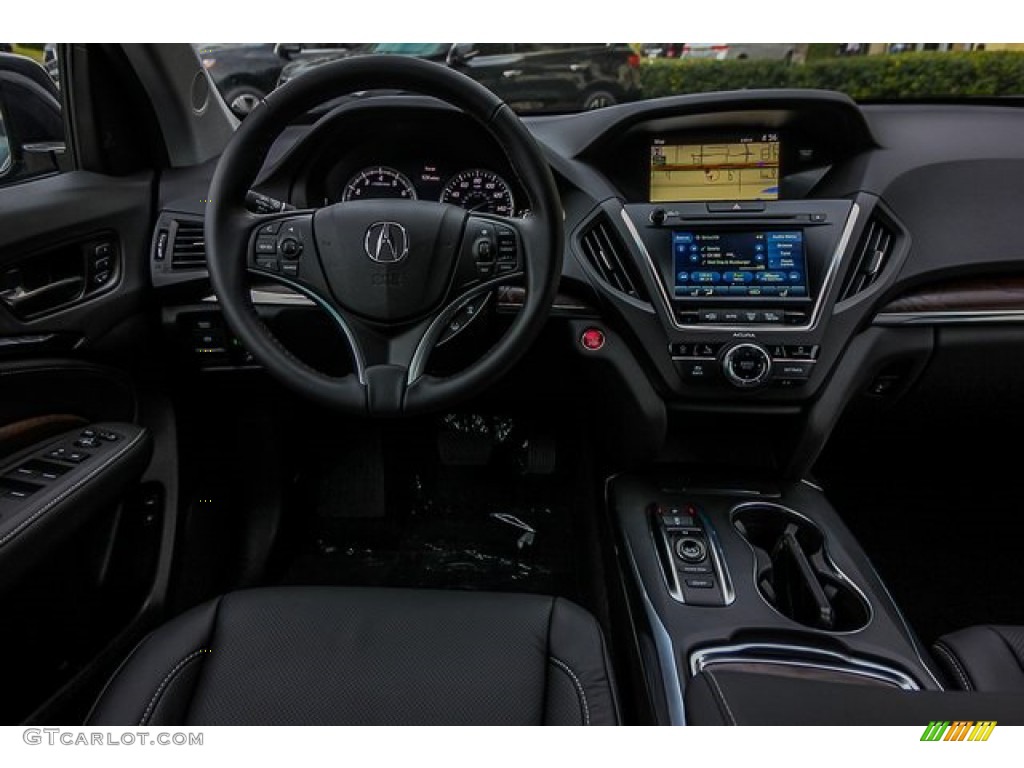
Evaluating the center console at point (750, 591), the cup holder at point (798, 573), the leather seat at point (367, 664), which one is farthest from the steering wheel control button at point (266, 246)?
the cup holder at point (798, 573)

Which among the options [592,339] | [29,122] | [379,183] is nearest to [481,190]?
[379,183]

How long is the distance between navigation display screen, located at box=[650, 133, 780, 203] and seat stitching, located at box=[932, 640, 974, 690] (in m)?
1.00

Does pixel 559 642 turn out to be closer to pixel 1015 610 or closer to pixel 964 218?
pixel 964 218

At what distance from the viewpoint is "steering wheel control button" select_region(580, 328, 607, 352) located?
5.53ft

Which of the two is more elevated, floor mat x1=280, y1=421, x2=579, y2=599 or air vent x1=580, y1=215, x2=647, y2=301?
air vent x1=580, y1=215, x2=647, y2=301

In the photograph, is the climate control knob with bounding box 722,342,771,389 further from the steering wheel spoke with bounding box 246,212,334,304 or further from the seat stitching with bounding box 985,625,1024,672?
the steering wheel spoke with bounding box 246,212,334,304

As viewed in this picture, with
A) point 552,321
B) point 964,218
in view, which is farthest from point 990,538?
point 552,321

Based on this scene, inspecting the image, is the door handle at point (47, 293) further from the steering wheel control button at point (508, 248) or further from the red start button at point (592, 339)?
the red start button at point (592, 339)

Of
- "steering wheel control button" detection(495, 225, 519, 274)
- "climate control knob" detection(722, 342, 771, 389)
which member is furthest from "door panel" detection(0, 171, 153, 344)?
"climate control knob" detection(722, 342, 771, 389)

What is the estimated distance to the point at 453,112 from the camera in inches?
63.6

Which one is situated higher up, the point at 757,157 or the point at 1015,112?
the point at 1015,112

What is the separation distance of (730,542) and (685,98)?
3.22 ft

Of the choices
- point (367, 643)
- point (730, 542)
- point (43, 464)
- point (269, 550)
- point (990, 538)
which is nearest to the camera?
point (367, 643)

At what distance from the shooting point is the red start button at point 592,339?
1687 millimetres
